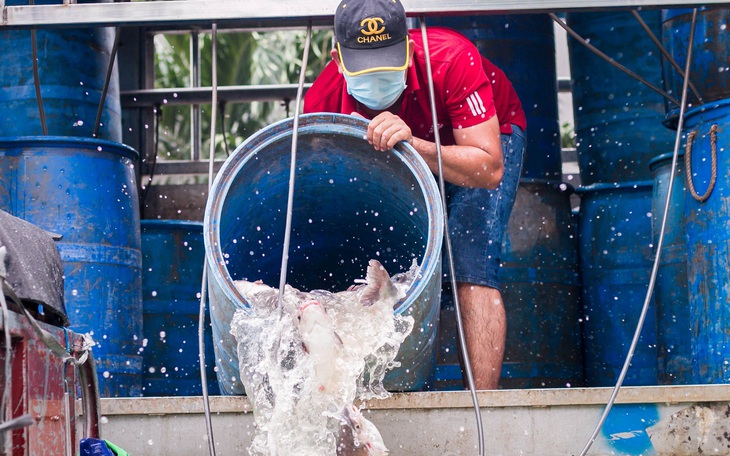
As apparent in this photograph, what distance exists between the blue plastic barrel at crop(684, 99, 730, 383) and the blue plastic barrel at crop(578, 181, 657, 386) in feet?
3.14

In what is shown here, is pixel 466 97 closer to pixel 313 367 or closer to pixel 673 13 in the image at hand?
pixel 673 13

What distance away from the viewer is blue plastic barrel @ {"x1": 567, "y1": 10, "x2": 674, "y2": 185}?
17.5 ft

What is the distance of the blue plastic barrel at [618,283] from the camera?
197 inches

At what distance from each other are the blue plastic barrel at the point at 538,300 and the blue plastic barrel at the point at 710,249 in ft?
3.33

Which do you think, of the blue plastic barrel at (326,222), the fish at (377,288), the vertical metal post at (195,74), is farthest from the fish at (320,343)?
the vertical metal post at (195,74)

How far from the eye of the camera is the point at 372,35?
11.9 ft

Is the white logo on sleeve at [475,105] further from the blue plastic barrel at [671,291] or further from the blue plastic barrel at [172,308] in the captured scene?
the blue plastic barrel at [172,308]

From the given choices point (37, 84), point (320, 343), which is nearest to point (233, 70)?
point (37, 84)

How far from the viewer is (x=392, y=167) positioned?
3.67m

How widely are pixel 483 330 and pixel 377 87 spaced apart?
97cm

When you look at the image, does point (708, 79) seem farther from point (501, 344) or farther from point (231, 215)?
point (231, 215)

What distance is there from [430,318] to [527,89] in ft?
7.17

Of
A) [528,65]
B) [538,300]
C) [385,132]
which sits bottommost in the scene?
[538,300]

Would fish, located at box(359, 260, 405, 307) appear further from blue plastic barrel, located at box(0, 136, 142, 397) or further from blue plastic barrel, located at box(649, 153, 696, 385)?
blue plastic barrel, located at box(649, 153, 696, 385)
